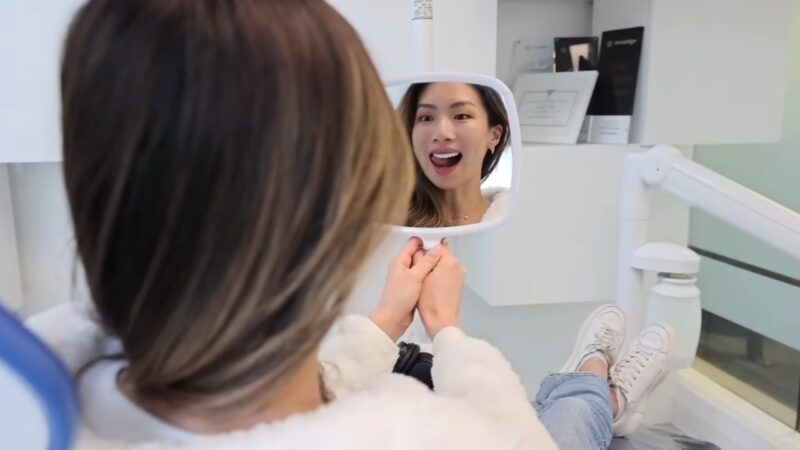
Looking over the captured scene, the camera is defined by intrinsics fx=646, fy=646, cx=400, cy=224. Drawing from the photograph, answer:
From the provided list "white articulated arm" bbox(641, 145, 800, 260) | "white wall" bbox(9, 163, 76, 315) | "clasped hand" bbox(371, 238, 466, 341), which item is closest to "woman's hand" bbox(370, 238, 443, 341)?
"clasped hand" bbox(371, 238, 466, 341)

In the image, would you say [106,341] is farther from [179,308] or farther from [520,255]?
[520,255]

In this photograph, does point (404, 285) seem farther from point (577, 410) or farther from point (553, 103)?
point (553, 103)

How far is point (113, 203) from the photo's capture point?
0.37m

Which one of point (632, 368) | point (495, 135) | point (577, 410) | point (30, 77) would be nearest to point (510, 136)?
point (495, 135)

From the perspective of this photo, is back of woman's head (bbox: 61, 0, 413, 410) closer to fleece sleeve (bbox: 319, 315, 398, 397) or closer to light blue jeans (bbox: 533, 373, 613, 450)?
fleece sleeve (bbox: 319, 315, 398, 397)

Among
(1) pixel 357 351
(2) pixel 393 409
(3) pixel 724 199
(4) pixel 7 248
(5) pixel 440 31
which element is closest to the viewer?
(2) pixel 393 409

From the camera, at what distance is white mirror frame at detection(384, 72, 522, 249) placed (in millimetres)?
730

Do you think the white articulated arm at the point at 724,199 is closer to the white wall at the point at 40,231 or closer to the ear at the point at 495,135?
the ear at the point at 495,135

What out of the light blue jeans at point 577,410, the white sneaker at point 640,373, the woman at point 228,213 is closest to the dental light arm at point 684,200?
the white sneaker at point 640,373

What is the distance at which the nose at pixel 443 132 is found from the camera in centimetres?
80

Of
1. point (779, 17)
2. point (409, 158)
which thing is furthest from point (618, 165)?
point (409, 158)

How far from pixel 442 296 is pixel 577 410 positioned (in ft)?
1.20

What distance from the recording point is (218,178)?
0.37 m

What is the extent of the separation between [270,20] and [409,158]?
144 millimetres
